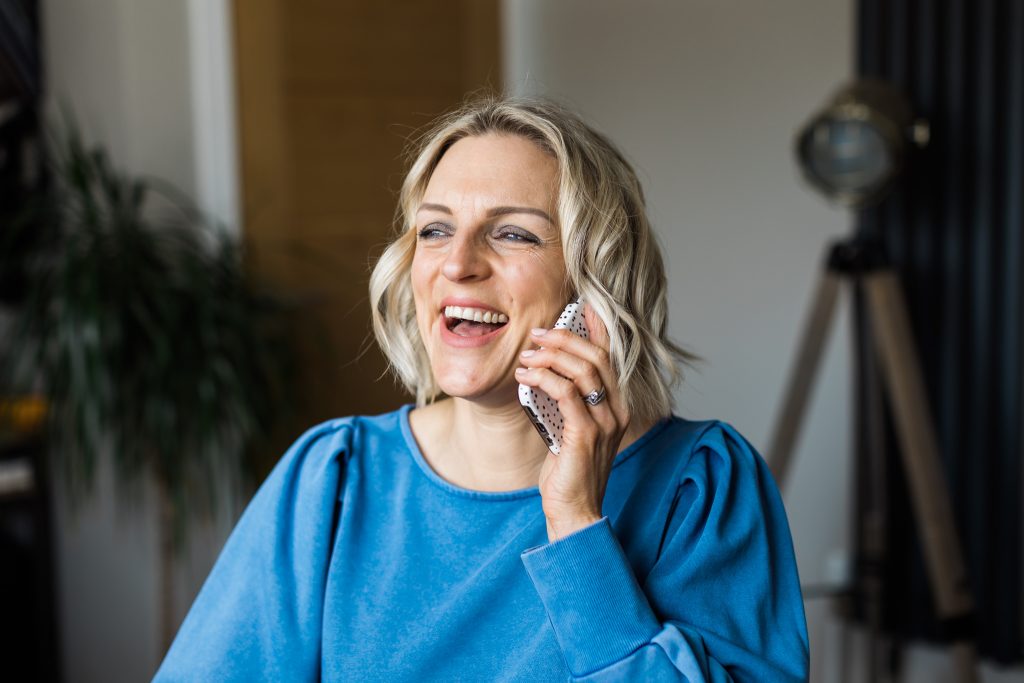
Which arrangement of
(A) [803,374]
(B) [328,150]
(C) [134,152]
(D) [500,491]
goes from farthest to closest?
(B) [328,150]
(C) [134,152]
(A) [803,374]
(D) [500,491]

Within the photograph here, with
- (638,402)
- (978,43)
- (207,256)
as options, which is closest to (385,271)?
(638,402)

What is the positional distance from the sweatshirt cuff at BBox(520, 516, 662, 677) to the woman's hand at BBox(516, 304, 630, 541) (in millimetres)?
30

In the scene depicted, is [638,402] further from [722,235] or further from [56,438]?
[722,235]

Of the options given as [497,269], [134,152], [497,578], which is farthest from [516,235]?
[134,152]

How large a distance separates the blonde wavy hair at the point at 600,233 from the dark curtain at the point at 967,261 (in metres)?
1.51

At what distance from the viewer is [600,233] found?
1.37 meters

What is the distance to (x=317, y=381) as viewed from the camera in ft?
11.6

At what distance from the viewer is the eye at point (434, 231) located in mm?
1403

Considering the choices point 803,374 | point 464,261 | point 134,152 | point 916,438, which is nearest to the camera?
point 464,261

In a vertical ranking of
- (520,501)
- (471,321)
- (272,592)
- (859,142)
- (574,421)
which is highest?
(859,142)

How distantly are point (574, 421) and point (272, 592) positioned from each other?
0.48 meters

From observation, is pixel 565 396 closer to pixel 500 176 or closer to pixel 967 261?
pixel 500 176

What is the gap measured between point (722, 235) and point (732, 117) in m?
0.40

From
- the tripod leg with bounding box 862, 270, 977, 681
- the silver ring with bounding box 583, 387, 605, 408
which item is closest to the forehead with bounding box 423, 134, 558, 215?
the silver ring with bounding box 583, 387, 605, 408
